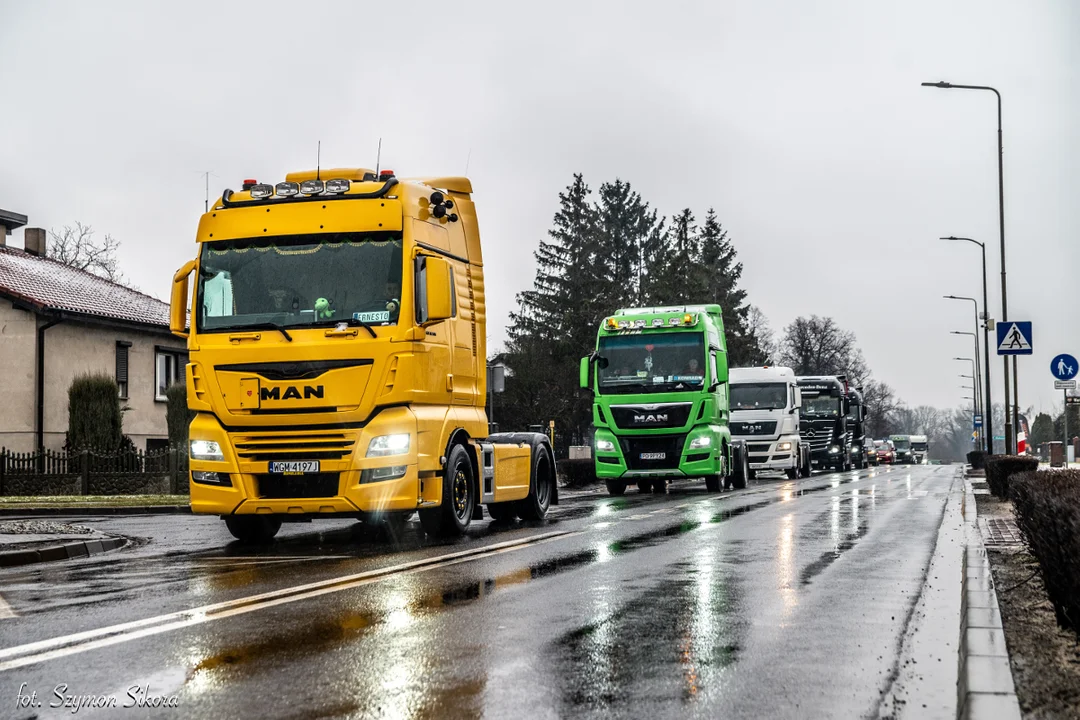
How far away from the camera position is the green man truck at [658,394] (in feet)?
80.4

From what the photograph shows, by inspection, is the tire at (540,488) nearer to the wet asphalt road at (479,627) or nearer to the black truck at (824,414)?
the wet asphalt road at (479,627)

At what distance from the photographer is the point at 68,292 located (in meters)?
37.7

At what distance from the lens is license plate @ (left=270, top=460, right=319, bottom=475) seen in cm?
1252

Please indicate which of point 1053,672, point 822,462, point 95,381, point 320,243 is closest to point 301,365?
point 320,243

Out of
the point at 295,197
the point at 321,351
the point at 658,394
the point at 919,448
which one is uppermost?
the point at 295,197

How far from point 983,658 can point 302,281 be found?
861cm

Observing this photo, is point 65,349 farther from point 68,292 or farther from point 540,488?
point 540,488

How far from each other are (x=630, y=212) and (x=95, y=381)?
5626 cm

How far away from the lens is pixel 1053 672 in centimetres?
574

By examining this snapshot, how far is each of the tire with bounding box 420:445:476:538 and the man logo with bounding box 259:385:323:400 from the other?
1.83m

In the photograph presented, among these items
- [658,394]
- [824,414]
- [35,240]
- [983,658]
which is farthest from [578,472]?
[983,658]

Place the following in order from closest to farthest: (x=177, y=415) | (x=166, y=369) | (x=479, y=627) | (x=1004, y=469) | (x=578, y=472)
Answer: (x=479, y=627)
(x=1004, y=469)
(x=177, y=415)
(x=578, y=472)
(x=166, y=369)

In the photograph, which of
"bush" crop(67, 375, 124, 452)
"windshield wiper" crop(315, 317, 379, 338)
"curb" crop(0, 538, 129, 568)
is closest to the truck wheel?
"bush" crop(67, 375, 124, 452)

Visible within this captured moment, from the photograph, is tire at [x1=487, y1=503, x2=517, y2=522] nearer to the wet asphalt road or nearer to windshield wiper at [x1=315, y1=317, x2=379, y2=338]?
the wet asphalt road
